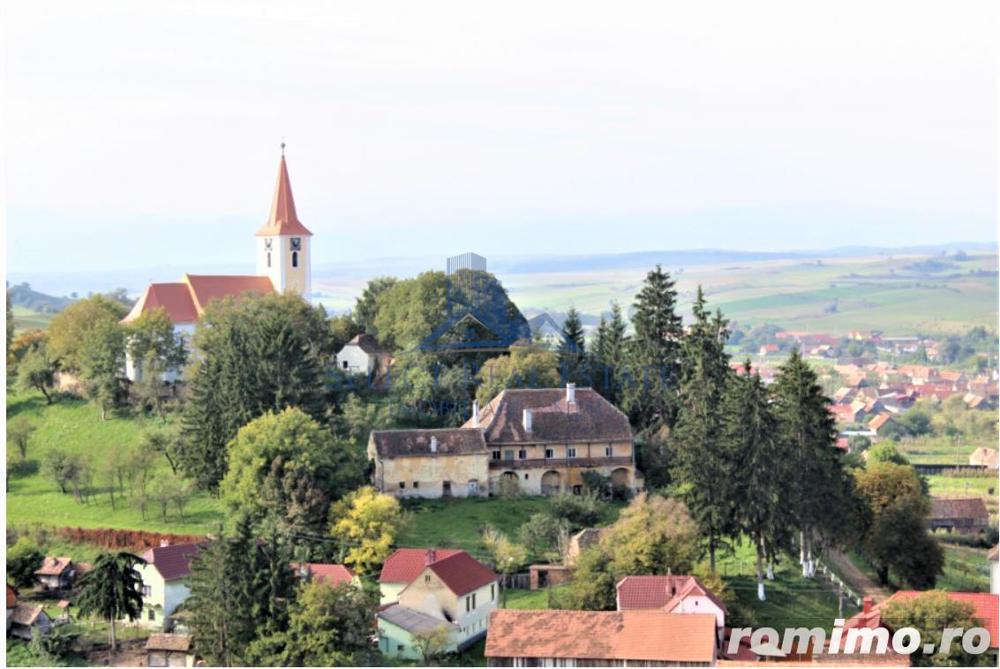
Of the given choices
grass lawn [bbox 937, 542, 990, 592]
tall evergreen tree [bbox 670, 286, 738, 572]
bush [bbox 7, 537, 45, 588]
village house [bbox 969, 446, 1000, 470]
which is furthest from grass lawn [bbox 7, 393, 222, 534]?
village house [bbox 969, 446, 1000, 470]

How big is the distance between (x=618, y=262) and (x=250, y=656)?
233ft

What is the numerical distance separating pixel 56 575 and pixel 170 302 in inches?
795

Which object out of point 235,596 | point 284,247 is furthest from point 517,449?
point 284,247

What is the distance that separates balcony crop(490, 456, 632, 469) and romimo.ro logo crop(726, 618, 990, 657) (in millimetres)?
11023

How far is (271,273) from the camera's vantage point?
64.9 metres

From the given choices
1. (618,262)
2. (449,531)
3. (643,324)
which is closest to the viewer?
(449,531)

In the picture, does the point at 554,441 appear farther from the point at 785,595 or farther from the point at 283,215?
the point at 283,215

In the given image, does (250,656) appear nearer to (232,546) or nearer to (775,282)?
(232,546)

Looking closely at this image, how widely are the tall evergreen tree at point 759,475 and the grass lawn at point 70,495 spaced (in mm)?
14200

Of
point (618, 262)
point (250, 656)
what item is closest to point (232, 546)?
point (250, 656)

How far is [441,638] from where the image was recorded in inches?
1362

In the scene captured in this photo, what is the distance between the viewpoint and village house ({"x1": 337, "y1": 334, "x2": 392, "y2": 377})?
52250 millimetres

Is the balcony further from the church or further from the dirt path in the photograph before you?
the church

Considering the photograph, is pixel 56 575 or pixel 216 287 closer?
pixel 56 575
